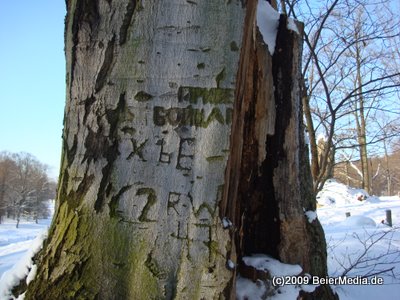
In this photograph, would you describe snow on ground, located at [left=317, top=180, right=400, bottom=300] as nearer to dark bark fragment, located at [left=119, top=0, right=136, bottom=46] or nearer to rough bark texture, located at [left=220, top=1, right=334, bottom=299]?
rough bark texture, located at [left=220, top=1, right=334, bottom=299]

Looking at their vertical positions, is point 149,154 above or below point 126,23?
below

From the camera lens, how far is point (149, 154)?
1.19m

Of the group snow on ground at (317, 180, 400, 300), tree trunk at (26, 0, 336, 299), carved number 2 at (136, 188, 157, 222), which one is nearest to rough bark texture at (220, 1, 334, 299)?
tree trunk at (26, 0, 336, 299)

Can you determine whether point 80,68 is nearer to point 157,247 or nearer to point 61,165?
→ point 61,165

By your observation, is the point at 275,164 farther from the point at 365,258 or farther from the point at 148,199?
the point at 365,258

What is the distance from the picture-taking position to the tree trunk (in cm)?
117

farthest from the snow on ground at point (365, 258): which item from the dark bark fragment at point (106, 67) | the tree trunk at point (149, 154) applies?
the dark bark fragment at point (106, 67)

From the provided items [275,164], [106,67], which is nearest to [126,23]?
[106,67]

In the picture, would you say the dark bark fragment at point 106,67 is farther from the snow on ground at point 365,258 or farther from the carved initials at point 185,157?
the snow on ground at point 365,258

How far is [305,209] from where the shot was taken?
1963 millimetres

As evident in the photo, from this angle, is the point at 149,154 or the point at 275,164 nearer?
the point at 149,154

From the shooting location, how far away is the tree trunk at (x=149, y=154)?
1.17 metres

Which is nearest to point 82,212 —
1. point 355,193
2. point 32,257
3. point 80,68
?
point 32,257

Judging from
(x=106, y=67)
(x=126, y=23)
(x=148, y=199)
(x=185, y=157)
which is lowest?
(x=148, y=199)
